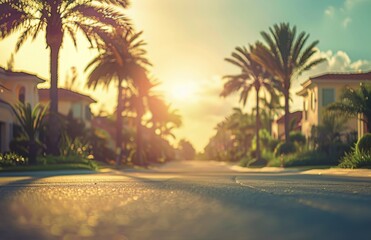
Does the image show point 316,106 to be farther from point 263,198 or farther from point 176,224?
point 176,224

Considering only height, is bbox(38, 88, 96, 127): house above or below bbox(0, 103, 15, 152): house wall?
above

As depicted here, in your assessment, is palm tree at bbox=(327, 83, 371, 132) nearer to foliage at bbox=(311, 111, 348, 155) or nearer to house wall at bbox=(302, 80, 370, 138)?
foliage at bbox=(311, 111, 348, 155)

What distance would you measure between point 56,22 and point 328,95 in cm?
2907

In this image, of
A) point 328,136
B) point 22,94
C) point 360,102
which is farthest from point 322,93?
point 22,94

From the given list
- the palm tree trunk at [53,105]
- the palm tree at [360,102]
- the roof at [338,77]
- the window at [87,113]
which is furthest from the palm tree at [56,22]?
the window at [87,113]

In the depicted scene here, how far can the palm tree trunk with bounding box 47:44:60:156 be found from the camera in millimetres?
30891

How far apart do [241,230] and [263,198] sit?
12.9 feet

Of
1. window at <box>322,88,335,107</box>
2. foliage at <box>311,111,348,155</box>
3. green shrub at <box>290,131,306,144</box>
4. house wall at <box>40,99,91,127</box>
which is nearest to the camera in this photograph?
foliage at <box>311,111,348,155</box>

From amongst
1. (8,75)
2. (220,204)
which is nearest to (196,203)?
(220,204)

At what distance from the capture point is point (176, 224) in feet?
23.1

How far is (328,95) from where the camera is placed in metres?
51.7

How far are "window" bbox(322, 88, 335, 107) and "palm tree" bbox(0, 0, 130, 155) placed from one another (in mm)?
25763

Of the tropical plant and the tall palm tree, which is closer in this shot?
the tropical plant

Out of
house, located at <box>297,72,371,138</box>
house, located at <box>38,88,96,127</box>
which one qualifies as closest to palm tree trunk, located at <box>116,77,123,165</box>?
house, located at <box>38,88,96,127</box>
